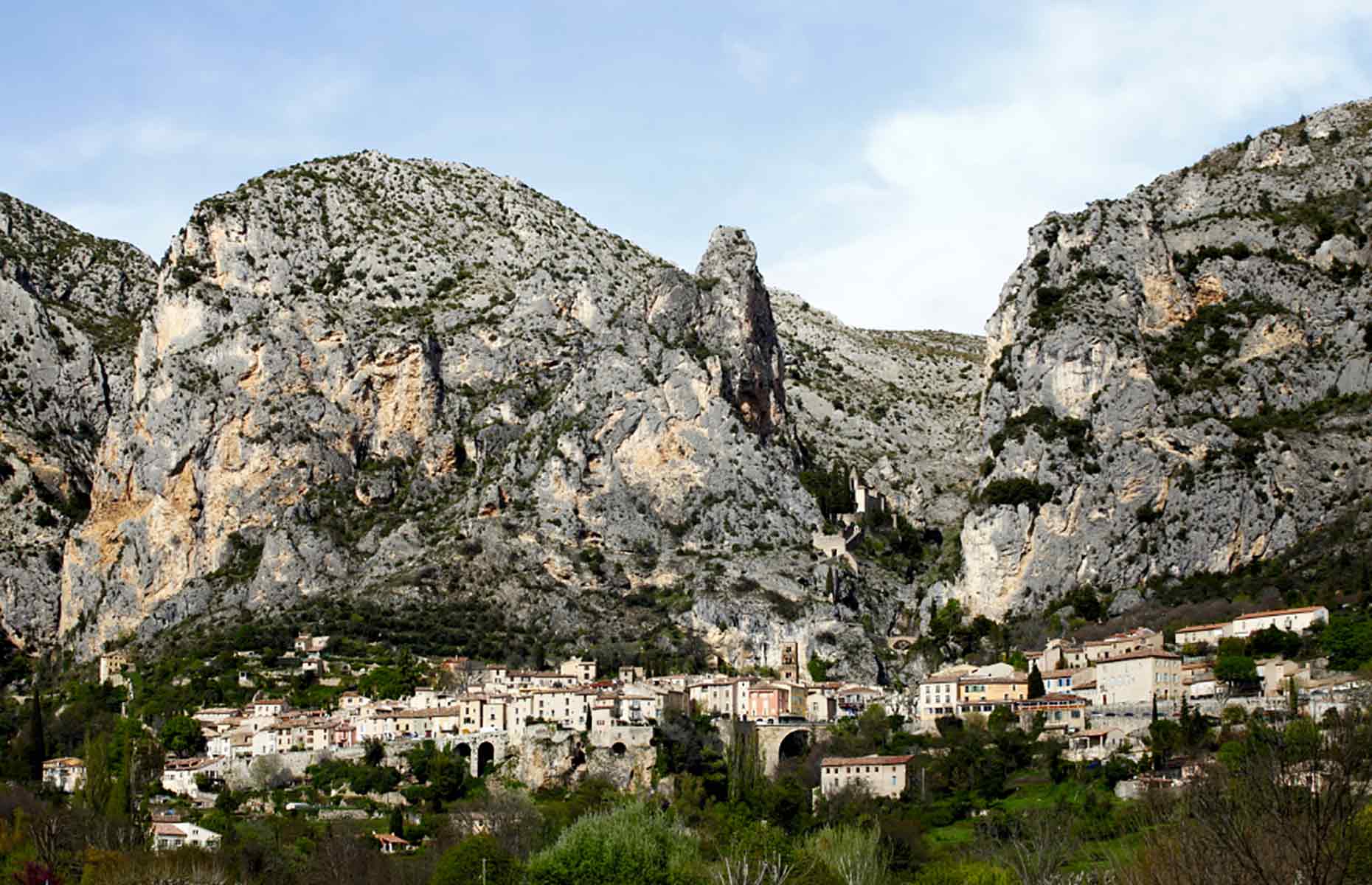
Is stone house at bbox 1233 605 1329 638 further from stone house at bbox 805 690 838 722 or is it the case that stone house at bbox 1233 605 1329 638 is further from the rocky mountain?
the rocky mountain

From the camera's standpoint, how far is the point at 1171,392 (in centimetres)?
12281

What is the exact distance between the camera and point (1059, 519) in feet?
388

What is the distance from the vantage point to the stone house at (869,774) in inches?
3551

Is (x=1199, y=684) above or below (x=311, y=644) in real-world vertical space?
below

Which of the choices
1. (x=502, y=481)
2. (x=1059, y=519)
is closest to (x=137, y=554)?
(x=502, y=481)

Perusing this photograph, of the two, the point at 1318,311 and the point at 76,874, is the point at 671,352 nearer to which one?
the point at 1318,311

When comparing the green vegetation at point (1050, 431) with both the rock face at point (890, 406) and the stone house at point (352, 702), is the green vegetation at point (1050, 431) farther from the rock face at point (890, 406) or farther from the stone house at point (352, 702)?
the stone house at point (352, 702)

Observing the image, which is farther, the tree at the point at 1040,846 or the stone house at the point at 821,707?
the stone house at the point at 821,707

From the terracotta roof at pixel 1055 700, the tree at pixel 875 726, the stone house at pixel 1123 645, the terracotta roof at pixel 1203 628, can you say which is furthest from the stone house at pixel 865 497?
the terracotta roof at pixel 1055 700

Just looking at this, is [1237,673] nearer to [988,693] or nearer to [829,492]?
[988,693]

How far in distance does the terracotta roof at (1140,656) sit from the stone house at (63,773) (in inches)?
2120

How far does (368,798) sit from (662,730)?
1558 cm

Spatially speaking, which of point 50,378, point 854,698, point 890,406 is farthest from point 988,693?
point 50,378

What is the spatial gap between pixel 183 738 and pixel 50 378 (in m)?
57.2
